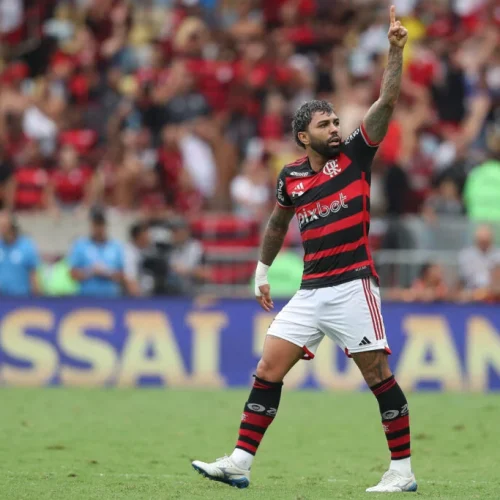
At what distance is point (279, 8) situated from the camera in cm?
2102

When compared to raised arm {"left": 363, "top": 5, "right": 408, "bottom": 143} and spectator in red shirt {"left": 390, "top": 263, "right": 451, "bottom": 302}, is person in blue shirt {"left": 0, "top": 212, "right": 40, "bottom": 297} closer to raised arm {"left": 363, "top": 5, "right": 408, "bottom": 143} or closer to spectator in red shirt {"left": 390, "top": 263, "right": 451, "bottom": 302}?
spectator in red shirt {"left": 390, "top": 263, "right": 451, "bottom": 302}

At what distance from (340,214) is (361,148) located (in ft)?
1.49

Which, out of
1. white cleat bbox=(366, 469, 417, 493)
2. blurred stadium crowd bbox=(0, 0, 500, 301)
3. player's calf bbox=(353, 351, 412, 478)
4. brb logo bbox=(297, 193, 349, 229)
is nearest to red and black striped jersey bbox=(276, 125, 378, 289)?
brb logo bbox=(297, 193, 349, 229)

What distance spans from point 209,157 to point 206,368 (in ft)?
14.1

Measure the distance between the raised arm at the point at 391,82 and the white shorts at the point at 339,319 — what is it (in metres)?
1.06

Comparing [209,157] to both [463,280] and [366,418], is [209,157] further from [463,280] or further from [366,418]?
[366,418]

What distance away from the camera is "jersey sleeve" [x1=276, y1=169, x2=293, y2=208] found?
8.03 m

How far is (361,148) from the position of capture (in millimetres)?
7699

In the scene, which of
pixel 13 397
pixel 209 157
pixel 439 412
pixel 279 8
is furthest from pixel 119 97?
pixel 439 412

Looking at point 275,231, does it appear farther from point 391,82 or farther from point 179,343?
point 179,343

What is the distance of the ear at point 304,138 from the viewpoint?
7.87m

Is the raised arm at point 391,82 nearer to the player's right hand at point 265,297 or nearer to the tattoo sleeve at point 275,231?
the tattoo sleeve at point 275,231

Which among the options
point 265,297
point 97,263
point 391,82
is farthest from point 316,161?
point 97,263

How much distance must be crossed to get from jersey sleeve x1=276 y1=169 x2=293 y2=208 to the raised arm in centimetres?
80
